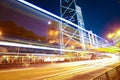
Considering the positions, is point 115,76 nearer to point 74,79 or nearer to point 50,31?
point 74,79

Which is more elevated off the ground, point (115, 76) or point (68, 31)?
point (68, 31)

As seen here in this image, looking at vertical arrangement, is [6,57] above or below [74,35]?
below

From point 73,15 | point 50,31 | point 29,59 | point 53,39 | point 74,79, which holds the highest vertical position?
point 73,15

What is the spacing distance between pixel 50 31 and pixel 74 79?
3685 centimetres

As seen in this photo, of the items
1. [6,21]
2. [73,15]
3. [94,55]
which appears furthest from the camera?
[73,15]

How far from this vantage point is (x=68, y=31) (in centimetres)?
5994

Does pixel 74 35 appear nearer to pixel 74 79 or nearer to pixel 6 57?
pixel 6 57

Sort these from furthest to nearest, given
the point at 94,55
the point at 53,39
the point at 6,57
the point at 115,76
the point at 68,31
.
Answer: the point at 68,31
the point at 53,39
the point at 94,55
the point at 6,57
the point at 115,76

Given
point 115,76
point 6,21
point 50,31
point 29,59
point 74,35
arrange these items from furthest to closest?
point 74,35, point 50,31, point 6,21, point 29,59, point 115,76

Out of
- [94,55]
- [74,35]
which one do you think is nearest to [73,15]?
[74,35]

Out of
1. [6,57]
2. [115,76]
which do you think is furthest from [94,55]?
[115,76]

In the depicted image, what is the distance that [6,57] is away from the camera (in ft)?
54.9

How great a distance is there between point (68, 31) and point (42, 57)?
40.8 metres

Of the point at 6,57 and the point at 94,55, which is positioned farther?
the point at 94,55
